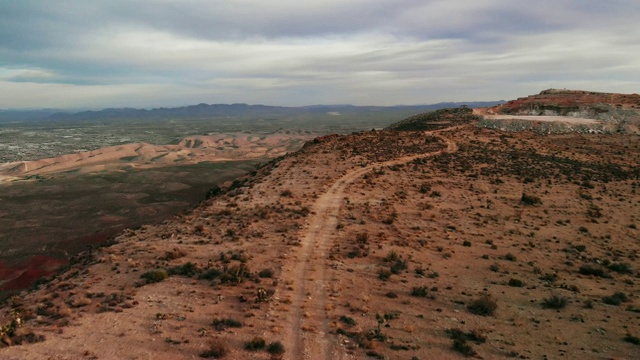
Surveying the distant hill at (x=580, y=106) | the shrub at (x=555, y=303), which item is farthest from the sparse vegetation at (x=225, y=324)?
the distant hill at (x=580, y=106)

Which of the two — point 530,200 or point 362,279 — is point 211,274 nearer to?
point 362,279

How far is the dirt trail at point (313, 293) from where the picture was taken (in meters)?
12.4

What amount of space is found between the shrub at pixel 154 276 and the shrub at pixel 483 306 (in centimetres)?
1294

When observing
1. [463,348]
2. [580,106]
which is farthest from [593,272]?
[580,106]

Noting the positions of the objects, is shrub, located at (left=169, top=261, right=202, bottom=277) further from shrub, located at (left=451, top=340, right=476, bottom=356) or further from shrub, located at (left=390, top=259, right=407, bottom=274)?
shrub, located at (left=451, top=340, right=476, bottom=356)

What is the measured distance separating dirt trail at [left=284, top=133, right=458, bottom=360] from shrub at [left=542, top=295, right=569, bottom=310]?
887 cm

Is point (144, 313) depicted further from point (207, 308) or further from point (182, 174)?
point (182, 174)

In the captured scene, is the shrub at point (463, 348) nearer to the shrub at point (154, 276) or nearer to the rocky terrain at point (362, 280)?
the rocky terrain at point (362, 280)

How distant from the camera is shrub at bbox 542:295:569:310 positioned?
1537 centimetres

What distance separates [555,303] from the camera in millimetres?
15406

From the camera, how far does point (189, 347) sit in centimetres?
1234

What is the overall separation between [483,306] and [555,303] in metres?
3.09

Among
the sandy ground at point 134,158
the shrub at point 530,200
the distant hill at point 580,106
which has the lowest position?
the sandy ground at point 134,158

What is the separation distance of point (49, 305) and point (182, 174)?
8076cm
